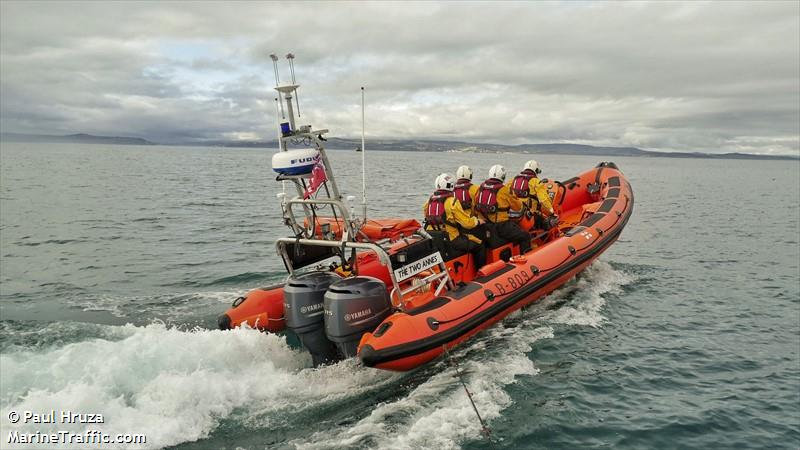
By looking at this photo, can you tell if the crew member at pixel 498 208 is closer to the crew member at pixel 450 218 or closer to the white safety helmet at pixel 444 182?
the crew member at pixel 450 218

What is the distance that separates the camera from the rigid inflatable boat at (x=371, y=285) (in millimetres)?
4762

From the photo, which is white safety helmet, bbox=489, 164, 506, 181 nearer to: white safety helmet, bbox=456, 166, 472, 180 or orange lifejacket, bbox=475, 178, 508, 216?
orange lifejacket, bbox=475, 178, 508, 216

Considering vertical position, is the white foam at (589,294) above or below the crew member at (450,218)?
below

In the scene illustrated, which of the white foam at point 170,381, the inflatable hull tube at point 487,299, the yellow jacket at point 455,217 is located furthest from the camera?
the yellow jacket at point 455,217

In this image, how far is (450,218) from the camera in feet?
21.1

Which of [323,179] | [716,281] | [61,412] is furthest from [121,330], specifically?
[716,281]

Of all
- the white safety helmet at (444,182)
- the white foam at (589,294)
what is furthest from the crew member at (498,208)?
the white foam at (589,294)

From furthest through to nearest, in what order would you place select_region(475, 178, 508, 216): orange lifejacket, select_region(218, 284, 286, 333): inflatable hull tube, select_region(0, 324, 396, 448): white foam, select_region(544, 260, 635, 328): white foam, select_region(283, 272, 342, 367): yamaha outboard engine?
1. select_region(475, 178, 508, 216): orange lifejacket
2. select_region(544, 260, 635, 328): white foam
3. select_region(218, 284, 286, 333): inflatable hull tube
4. select_region(283, 272, 342, 367): yamaha outboard engine
5. select_region(0, 324, 396, 448): white foam

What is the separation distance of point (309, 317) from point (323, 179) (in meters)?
1.31

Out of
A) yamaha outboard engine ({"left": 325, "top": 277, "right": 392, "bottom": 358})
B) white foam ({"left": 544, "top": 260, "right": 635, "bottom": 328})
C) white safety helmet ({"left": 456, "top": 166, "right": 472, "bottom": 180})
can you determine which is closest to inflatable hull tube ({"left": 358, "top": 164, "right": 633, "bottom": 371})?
yamaha outboard engine ({"left": 325, "top": 277, "right": 392, "bottom": 358})

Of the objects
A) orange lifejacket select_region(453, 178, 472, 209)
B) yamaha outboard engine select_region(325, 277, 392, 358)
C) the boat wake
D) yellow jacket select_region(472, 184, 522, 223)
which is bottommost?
the boat wake

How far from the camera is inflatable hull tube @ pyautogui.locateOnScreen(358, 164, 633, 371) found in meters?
4.67

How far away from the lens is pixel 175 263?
32.5 ft

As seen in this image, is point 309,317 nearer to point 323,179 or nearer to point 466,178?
point 323,179
